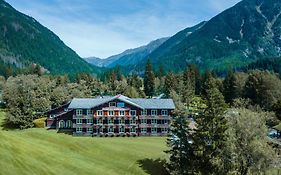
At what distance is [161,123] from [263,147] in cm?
4258

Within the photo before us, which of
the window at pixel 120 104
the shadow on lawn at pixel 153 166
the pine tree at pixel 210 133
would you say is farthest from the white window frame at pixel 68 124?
the pine tree at pixel 210 133

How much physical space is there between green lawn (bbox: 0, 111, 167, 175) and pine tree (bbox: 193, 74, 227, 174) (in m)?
9.49

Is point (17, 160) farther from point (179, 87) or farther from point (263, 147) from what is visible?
point (179, 87)

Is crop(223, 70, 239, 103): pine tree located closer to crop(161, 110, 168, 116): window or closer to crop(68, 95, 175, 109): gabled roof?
crop(68, 95, 175, 109): gabled roof

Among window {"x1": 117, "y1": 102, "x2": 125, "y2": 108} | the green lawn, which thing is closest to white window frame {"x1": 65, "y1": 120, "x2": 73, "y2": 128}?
window {"x1": 117, "y1": 102, "x2": 125, "y2": 108}

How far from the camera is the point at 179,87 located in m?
147

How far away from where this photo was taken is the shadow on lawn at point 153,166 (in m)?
68.9

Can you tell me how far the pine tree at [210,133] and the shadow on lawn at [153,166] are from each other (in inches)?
312

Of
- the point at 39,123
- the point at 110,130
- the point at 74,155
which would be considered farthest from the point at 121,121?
the point at 74,155

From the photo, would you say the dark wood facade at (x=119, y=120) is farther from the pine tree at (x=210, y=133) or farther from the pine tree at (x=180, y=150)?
the pine tree at (x=210, y=133)

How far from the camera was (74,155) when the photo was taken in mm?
72625

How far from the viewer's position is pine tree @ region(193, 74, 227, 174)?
6250 cm

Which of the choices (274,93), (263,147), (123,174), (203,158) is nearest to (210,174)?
(203,158)

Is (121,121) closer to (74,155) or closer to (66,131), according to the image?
(66,131)
